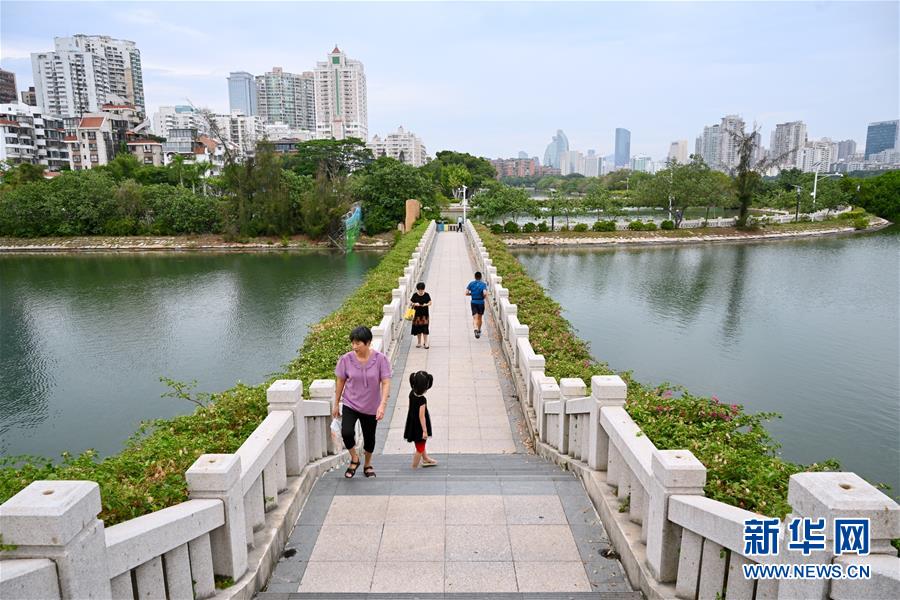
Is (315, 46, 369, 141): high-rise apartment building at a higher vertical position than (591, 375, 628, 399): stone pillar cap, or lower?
higher

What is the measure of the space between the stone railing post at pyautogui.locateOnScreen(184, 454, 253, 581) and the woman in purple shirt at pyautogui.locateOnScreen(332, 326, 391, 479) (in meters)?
1.58

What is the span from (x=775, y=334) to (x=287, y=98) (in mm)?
173951

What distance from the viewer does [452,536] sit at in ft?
14.1

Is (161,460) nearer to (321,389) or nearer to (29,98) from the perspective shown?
(321,389)

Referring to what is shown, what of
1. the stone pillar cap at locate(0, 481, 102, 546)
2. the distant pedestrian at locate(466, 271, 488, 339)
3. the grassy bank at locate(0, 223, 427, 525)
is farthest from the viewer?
the distant pedestrian at locate(466, 271, 488, 339)

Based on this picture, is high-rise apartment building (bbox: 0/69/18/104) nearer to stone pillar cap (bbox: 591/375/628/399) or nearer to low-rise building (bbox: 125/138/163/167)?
low-rise building (bbox: 125/138/163/167)

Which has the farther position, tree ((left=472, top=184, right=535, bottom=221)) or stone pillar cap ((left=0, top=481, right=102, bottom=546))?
tree ((left=472, top=184, right=535, bottom=221))

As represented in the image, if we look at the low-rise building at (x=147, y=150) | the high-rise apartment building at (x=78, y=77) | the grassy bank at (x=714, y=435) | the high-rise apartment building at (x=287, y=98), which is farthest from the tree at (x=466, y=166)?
the high-rise apartment building at (x=287, y=98)

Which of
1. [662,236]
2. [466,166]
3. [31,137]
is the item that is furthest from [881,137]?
[31,137]

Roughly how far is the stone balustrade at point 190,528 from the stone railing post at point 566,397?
7.33 feet

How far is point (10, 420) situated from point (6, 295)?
19.4 metres

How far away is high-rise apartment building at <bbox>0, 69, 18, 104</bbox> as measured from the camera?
4215 inches

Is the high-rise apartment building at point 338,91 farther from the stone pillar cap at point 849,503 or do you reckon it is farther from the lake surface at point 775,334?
the stone pillar cap at point 849,503

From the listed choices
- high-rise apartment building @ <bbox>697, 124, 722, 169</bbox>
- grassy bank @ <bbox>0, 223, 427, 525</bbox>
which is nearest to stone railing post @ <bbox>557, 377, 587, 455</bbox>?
grassy bank @ <bbox>0, 223, 427, 525</bbox>
